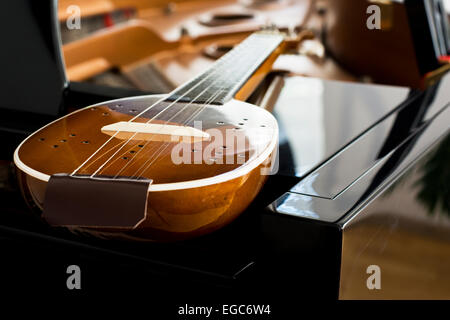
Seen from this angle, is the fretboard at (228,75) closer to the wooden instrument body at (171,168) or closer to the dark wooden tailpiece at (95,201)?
the wooden instrument body at (171,168)

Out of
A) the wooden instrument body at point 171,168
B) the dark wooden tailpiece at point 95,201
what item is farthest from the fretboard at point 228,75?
the dark wooden tailpiece at point 95,201

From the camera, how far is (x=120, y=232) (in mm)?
602

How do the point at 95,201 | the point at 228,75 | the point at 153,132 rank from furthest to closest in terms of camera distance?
the point at 228,75, the point at 153,132, the point at 95,201

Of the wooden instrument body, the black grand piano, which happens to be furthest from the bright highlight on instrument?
the black grand piano

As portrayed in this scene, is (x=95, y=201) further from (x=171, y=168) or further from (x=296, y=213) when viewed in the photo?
(x=296, y=213)

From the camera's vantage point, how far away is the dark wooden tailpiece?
56cm

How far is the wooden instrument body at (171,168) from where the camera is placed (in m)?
0.59

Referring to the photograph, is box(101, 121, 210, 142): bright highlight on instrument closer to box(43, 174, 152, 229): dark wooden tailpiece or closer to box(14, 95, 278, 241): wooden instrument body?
box(14, 95, 278, 241): wooden instrument body

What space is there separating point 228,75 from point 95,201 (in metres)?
0.40

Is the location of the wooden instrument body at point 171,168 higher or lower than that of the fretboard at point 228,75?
lower

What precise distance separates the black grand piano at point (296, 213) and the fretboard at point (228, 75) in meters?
0.08

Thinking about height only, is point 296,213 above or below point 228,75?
below

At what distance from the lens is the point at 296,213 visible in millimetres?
618

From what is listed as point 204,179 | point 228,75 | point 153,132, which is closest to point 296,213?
point 204,179
